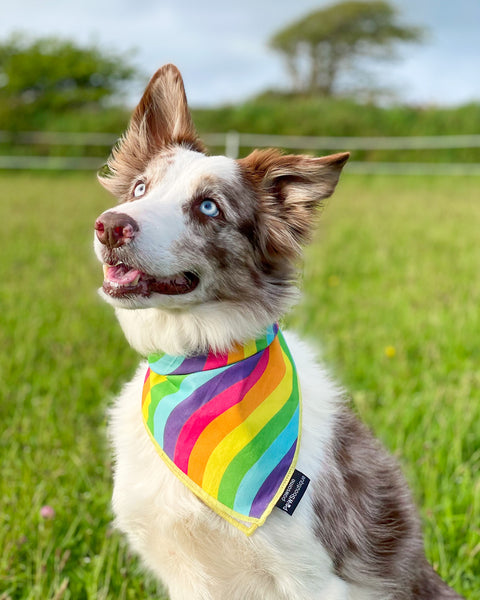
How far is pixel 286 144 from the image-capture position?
21.9 metres

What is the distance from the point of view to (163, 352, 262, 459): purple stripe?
7.15 feet

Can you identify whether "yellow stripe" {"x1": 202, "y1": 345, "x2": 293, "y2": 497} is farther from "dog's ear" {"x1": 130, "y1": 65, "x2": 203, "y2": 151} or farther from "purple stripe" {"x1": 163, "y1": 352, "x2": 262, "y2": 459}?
"dog's ear" {"x1": 130, "y1": 65, "x2": 203, "y2": 151}

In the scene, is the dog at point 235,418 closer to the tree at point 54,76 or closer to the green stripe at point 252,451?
the green stripe at point 252,451

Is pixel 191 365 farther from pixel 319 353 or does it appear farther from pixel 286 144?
pixel 286 144

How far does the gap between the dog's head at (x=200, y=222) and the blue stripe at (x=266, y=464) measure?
42 centimetres

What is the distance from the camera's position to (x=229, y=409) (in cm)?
217

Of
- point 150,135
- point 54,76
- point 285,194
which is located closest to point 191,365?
point 285,194

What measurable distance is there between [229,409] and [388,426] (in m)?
1.91

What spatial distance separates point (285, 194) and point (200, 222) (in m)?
0.39

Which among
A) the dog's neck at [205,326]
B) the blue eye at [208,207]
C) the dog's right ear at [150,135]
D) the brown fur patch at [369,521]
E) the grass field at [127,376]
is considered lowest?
the grass field at [127,376]

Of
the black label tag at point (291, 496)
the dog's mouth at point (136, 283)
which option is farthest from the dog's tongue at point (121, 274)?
the black label tag at point (291, 496)

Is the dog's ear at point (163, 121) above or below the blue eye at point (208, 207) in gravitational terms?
above

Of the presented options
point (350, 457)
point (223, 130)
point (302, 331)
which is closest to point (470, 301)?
point (302, 331)

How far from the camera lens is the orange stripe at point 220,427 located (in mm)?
2158
